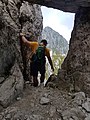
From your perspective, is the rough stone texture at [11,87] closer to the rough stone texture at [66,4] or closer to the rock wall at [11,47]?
the rock wall at [11,47]

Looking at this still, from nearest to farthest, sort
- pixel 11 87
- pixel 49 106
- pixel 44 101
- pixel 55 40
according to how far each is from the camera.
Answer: pixel 49 106, pixel 44 101, pixel 11 87, pixel 55 40

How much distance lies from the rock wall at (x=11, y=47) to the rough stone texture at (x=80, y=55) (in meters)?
2.39

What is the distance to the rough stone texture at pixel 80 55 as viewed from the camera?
12039mm

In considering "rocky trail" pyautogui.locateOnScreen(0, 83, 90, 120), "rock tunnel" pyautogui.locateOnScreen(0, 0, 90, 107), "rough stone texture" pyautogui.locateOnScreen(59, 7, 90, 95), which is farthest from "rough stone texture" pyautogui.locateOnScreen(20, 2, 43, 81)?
"rocky trail" pyautogui.locateOnScreen(0, 83, 90, 120)

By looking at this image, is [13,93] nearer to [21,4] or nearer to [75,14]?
[75,14]

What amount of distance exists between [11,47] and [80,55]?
356cm

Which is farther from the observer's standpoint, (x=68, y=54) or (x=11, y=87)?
(x=68, y=54)

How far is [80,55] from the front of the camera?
12711 mm

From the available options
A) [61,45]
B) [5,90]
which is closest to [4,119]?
[5,90]

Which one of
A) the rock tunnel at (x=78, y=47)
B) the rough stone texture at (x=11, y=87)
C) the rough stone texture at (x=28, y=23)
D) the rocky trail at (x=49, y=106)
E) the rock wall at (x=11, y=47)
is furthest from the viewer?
the rough stone texture at (x=28, y=23)

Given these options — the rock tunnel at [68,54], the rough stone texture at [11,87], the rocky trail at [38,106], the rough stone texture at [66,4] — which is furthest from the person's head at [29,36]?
the rocky trail at [38,106]

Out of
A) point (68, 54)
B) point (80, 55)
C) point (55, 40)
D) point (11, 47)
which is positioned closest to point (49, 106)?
point (80, 55)

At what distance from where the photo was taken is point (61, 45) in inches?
7333

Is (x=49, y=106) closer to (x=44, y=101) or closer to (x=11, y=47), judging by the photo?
(x=44, y=101)
